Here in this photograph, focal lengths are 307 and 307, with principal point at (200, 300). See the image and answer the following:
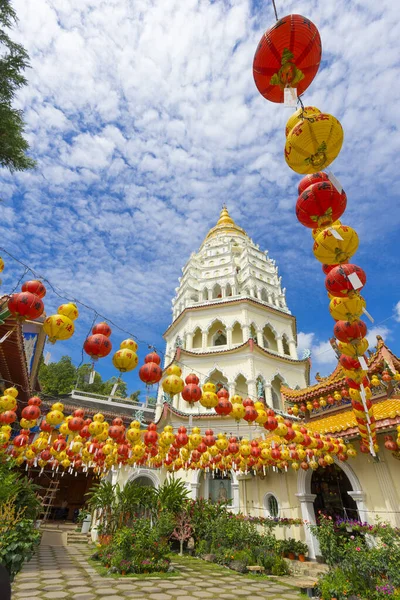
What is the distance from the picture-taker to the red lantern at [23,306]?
475 cm

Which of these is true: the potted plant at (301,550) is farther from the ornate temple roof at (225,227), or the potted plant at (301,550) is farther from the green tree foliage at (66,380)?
the green tree foliage at (66,380)

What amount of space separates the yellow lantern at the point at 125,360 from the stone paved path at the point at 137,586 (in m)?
4.19

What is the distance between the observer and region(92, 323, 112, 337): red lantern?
5.72 meters

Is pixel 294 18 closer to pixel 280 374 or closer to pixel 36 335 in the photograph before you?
pixel 36 335

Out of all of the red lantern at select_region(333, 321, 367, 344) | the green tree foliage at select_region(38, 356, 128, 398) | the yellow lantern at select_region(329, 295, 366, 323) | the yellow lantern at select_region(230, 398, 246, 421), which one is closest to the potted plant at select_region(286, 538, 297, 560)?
the yellow lantern at select_region(230, 398, 246, 421)

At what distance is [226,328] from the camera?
1956 cm

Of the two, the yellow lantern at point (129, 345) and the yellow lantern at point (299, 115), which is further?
the yellow lantern at point (129, 345)

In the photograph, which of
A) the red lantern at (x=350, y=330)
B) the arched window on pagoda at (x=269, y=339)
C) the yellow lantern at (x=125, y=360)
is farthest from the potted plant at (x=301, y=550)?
the arched window on pagoda at (x=269, y=339)

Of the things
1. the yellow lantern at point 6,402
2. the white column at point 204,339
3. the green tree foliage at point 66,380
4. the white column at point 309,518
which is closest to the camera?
the yellow lantern at point 6,402

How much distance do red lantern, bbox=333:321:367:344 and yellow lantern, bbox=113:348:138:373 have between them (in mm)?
3601

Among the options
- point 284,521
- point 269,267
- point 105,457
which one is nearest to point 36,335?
point 105,457

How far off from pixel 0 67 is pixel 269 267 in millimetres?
19995

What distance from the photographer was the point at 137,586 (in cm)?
670

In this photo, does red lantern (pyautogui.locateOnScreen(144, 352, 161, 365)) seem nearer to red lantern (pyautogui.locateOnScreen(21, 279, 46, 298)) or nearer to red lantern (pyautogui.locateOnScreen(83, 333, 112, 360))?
red lantern (pyautogui.locateOnScreen(83, 333, 112, 360))
